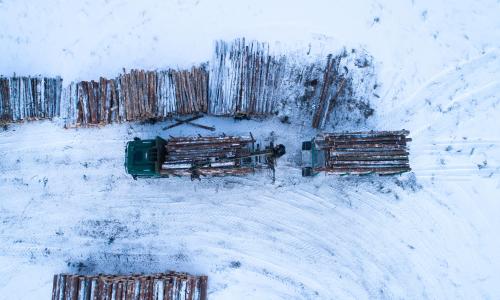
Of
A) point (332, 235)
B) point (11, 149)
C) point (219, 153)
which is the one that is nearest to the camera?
point (219, 153)

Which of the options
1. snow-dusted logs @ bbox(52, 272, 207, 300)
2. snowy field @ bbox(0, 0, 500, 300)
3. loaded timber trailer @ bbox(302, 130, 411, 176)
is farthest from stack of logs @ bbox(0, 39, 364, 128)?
snow-dusted logs @ bbox(52, 272, 207, 300)

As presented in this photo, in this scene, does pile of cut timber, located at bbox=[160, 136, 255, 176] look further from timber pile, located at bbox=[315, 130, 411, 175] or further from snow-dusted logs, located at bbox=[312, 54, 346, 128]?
snow-dusted logs, located at bbox=[312, 54, 346, 128]

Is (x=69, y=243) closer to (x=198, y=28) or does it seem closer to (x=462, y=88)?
(x=198, y=28)

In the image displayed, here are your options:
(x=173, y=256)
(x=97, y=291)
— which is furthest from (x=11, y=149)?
(x=173, y=256)

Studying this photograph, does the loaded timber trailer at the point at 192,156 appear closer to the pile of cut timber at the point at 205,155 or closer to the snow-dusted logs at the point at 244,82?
the pile of cut timber at the point at 205,155

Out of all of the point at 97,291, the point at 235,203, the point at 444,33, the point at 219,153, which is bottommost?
the point at 97,291

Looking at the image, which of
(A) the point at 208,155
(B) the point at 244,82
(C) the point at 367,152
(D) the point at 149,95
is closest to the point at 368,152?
(C) the point at 367,152
